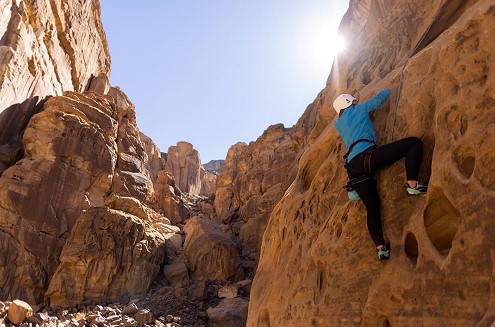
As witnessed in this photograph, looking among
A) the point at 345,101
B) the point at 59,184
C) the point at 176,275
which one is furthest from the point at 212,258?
the point at 345,101

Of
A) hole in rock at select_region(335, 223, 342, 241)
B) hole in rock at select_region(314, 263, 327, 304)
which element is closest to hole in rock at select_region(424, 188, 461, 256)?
hole in rock at select_region(335, 223, 342, 241)

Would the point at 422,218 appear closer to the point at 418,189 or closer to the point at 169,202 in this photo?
the point at 418,189

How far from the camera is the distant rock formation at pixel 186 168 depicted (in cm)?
7062

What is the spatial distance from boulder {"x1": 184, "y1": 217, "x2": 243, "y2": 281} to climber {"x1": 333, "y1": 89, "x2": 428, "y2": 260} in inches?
699

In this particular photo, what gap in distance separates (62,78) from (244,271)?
73.6 feet

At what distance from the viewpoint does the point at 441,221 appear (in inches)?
161

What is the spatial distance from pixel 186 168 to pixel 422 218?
69.1m

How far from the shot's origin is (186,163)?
72.5 metres

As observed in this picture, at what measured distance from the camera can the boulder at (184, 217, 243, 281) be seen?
2183cm

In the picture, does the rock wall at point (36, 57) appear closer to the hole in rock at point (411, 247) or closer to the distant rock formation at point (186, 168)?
the hole in rock at point (411, 247)

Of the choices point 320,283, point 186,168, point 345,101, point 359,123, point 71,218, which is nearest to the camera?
point 359,123

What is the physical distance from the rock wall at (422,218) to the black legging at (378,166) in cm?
17

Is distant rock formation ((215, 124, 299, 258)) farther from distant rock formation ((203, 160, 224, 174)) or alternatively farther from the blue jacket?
distant rock formation ((203, 160, 224, 174))

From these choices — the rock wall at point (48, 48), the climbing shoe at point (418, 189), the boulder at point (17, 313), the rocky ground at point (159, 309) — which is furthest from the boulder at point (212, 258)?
the climbing shoe at point (418, 189)
